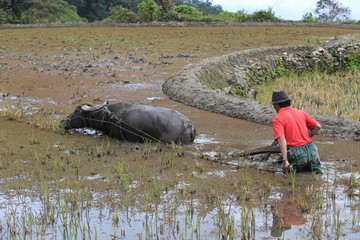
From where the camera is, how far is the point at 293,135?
5812 mm

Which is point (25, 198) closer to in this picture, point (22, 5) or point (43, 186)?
point (43, 186)

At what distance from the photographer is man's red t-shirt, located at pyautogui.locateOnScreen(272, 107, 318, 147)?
5730 mm

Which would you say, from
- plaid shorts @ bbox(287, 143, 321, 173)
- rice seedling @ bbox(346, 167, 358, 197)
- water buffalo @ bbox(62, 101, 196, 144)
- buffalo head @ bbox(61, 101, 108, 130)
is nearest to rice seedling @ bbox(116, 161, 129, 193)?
water buffalo @ bbox(62, 101, 196, 144)

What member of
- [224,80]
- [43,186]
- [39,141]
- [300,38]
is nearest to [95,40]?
[300,38]

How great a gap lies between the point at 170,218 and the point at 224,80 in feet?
28.7

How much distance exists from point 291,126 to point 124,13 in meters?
23.1

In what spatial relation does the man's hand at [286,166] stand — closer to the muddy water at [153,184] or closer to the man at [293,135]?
the man at [293,135]

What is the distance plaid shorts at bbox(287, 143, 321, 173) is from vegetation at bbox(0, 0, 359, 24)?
21.2 meters

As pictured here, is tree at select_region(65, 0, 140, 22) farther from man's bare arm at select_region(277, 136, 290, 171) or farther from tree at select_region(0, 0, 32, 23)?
man's bare arm at select_region(277, 136, 290, 171)

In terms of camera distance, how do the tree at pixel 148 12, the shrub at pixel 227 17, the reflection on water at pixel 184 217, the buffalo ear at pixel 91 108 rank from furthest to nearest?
the shrub at pixel 227 17 < the tree at pixel 148 12 < the buffalo ear at pixel 91 108 < the reflection on water at pixel 184 217

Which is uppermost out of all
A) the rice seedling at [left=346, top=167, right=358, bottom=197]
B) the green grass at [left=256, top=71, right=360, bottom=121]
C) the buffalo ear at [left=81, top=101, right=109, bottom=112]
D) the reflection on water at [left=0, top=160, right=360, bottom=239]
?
the buffalo ear at [left=81, top=101, right=109, bottom=112]

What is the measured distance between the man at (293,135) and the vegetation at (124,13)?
2110cm

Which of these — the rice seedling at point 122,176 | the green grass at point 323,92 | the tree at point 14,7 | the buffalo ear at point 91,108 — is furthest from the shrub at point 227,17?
the rice seedling at point 122,176

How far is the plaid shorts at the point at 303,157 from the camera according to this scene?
5.76 m
